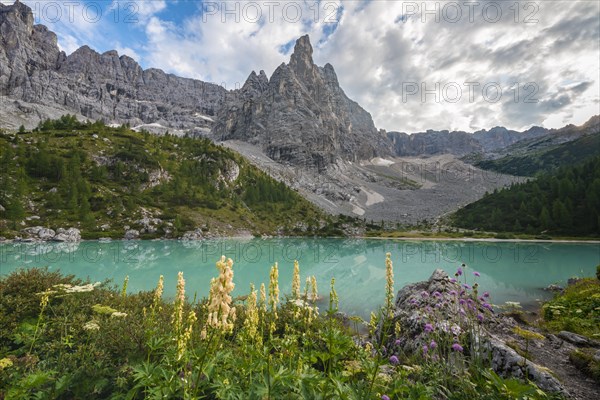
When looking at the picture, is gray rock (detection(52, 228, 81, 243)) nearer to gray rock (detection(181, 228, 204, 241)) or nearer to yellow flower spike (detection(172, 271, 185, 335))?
gray rock (detection(181, 228, 204, 241))

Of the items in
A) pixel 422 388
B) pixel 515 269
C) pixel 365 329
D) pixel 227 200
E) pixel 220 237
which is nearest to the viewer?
pixel 422 388

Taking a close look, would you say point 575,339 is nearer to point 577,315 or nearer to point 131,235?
point 577,315

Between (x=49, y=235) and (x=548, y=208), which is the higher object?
(x=548, y=208)

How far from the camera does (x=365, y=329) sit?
16.9 metres

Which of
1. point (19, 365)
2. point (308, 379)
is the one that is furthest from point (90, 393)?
point (308, 379)

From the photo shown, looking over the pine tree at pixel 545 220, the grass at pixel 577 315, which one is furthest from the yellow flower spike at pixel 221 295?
the pine tree at pixel 545 220

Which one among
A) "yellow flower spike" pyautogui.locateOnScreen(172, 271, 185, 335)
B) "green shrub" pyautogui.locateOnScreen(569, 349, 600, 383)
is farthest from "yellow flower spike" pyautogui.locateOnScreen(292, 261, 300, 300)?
"green shrub" pyautogui.locateOnScreen(569, 349, 600, 383)

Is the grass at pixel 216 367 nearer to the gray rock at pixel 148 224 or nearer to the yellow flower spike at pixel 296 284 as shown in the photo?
the yellow flower spike at pixel 296 284

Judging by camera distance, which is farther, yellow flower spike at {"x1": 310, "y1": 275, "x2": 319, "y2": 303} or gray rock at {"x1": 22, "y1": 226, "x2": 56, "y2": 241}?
gray rock at {"x1": 22, "y1": 226, "x2": 56, "y2": 241}

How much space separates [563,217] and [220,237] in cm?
11446

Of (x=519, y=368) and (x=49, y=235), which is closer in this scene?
(x=519, y=368)

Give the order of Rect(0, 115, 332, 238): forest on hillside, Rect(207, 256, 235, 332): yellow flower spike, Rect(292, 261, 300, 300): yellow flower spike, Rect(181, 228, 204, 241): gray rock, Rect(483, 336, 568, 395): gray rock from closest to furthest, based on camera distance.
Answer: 1. Rect(207, 256, 235, 332): yellow flower spike
2. Rect(292, 261, 300, 300): yellow flower spike
3. Rect(483, 336, 568, 395): gray rock
4. Rect(0, 115, 332, 238): forest on hillside
5. Rect(181, 228, 204, 241): gray rock

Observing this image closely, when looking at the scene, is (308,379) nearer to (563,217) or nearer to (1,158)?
(1,158)


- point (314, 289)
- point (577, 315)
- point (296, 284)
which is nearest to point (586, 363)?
point (577, 315)
